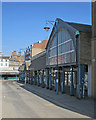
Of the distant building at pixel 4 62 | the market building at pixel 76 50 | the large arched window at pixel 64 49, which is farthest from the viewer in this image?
the distant building at pixel 4 62

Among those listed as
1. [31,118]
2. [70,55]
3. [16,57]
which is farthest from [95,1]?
[16,57]

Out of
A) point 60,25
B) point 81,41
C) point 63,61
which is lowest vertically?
point 63,61

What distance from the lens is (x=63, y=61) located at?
2011cm

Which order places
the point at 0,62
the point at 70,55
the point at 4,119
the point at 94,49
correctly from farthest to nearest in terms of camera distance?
1. the point at 0,62
2. the point at 70,55
3. the point at 94,49
4. the point at 4,119

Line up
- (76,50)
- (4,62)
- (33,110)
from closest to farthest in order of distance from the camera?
(33,110) < (76,50) < (4,62)

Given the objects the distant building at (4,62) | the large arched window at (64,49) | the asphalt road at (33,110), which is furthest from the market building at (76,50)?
the distant building at (4,62)

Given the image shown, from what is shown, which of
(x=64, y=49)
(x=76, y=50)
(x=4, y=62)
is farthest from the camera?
(x=4, y=62)

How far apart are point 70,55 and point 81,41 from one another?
2.54m

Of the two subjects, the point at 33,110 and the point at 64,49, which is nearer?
the point at 33,110

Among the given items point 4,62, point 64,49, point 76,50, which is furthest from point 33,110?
point 4,62

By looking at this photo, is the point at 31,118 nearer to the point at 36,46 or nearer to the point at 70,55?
the point at 70,55

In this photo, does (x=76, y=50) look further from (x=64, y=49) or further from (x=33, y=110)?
(x=33, y=110)

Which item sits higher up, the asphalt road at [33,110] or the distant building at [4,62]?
the distant building at [4,62]

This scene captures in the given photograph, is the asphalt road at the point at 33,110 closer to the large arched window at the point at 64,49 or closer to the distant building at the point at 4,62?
the large arched window at the point at 64,49
